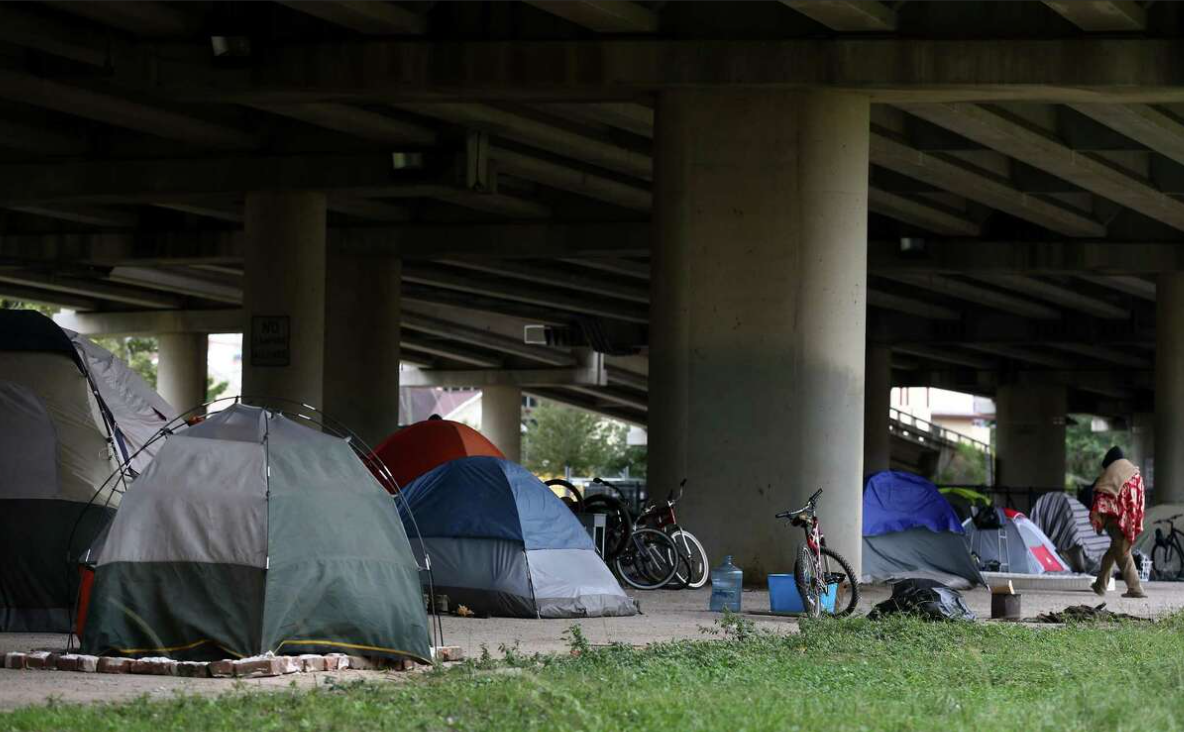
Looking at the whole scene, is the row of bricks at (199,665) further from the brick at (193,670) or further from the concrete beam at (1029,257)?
the concrete beam at (1029,257)

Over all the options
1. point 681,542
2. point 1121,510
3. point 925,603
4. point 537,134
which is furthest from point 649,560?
point 537,134

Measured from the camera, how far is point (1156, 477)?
3712 centimetres

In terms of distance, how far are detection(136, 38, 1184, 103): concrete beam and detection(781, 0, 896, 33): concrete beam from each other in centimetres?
18

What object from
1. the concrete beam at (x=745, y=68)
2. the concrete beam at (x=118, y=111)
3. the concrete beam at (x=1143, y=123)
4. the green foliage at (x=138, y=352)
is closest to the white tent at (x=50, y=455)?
the concrete beam at (x=745, y=68)

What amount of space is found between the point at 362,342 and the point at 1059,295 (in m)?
17.4

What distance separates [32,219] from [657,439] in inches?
782

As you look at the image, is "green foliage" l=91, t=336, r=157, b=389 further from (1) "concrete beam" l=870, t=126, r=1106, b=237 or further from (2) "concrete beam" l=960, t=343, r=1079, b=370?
(1) "concrete beam" l=870, t=126, r=1106, b=237

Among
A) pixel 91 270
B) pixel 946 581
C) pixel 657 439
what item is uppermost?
pixel 91 270

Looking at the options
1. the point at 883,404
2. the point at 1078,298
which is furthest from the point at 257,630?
the point at 883,404

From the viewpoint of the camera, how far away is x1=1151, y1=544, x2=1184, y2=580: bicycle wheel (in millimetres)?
25234

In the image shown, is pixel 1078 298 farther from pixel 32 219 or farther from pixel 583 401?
pixel 583 401

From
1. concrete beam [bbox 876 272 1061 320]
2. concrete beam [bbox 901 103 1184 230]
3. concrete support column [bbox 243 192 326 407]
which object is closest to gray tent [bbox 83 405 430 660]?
concrete beam [bbox 901 103 1184 230]

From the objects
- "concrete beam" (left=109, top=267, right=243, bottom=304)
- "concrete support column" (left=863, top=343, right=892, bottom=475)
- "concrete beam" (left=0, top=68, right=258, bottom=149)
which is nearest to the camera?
"concrete beam" (left=0, top=68, right=258, bottom=149)

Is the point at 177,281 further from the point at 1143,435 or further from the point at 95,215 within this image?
the point at 1143,435
